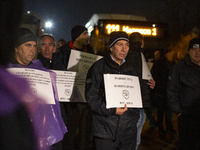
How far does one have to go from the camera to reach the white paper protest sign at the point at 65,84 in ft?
8.99

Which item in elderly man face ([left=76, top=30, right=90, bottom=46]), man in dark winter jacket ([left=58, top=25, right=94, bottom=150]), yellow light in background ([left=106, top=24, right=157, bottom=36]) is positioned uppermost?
yellow light in background ([left=106, top=24, right=157, bottom=36])

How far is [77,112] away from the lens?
2.97 metres

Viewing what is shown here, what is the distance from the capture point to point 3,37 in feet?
1.88

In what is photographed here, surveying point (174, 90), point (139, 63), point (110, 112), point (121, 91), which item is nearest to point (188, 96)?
point (174, 90)

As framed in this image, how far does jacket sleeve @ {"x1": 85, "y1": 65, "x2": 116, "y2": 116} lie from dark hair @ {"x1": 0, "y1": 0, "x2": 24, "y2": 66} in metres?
1.56

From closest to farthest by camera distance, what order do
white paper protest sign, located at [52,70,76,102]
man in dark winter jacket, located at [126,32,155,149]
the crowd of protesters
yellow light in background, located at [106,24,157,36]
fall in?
the crowd of protesters → man in dark winter jacket, located at [126,32,155,149] → white paper protest sign, located at [52,70,76,102] → yellow light in background, located at [106,24,157,36]

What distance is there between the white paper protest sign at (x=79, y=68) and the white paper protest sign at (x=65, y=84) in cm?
7

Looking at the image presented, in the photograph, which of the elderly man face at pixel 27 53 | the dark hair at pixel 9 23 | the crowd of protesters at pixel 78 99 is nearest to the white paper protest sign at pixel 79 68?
the crowd of protesters at pixel 78 99

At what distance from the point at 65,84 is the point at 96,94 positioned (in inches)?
30.4

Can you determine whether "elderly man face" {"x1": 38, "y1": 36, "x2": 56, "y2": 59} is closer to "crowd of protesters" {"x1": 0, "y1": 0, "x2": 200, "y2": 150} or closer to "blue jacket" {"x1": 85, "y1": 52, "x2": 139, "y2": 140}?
"crowd of protesters" {"x1": 0, "y1": 0, "x2": 200, "y2": 150}

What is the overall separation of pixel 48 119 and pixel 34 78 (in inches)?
15.6

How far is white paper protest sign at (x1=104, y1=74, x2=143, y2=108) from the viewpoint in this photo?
2064 millimetres

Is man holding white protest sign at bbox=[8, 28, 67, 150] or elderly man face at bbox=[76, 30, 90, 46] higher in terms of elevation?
elderly man face at bbox=[76, 30, 90, 46]

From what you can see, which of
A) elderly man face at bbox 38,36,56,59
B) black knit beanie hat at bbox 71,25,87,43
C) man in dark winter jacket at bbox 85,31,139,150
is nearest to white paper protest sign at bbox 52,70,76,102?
elderly man face at bbox 38,36,56,59
